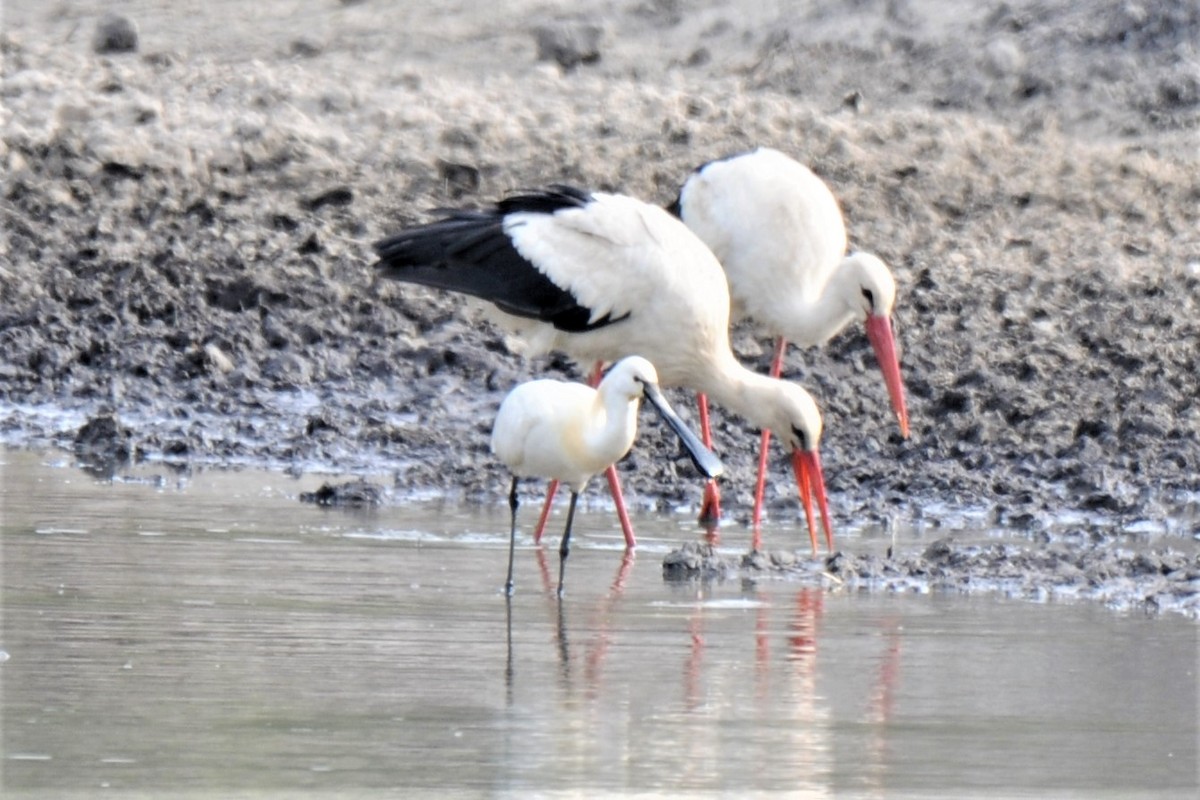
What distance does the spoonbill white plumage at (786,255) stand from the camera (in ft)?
35.2

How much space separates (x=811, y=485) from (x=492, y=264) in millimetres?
1726

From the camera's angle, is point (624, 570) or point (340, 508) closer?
point (624, 570)

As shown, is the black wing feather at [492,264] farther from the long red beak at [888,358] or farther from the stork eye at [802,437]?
the long red beak at [888,358]

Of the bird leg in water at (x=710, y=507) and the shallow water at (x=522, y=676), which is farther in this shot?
the bird leg in water at (x=710, y=507)

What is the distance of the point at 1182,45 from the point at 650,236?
27.0 ft

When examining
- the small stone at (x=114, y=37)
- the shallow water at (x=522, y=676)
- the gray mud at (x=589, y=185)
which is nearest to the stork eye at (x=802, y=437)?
the gray mud at (x=589, y=185)

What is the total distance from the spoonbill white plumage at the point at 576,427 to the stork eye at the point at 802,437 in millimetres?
1008

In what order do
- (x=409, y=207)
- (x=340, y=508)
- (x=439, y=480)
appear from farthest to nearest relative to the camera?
(x=409, y=207) → (x=439, y=480) → (x=340, y=508)

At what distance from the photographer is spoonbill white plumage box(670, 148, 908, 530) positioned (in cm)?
1072

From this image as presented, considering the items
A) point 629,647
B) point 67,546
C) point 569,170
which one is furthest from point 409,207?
point 629,647

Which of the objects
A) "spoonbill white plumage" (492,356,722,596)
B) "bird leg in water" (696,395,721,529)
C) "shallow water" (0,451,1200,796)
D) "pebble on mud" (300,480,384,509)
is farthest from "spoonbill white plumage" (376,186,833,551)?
"spoonbill white plumage" (492,356,722,596)

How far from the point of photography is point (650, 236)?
1018 centimetres

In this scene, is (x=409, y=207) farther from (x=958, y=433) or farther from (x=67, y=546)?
(x=67, y=546)

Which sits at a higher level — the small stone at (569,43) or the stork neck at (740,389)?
the small stone at (569,43)
